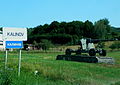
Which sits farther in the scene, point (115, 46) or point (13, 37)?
point (115, 46)

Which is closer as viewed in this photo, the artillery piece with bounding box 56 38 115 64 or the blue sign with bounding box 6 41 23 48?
the blue sign with bounding box 6 41 23 48

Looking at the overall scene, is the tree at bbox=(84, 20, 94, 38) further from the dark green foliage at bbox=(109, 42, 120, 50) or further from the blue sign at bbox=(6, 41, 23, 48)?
the blue sign at bbox=(6, 41, 23, 48)

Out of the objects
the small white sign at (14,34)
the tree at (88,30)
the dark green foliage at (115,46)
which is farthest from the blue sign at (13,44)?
the tree at (88,30)

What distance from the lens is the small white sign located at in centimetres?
1440

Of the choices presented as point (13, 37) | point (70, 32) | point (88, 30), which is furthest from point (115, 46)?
point (13, 37)

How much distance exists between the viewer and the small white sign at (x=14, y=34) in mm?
14398

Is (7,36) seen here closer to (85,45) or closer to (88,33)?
(85,45)

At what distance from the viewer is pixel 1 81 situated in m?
11.0

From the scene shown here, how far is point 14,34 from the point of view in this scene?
14539 mm

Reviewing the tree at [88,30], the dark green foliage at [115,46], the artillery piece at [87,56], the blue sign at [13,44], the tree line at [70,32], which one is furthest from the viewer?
the tree at [88,30]

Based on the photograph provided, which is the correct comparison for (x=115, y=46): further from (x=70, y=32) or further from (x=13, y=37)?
(x=13, y=37)

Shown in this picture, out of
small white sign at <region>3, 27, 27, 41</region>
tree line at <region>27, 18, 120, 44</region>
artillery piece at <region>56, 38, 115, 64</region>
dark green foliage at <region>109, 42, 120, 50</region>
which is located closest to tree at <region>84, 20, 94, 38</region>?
tree line at <region>27, 18, 120, 44</region>

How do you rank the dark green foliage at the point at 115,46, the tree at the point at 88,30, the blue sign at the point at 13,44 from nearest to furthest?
the blue sign at the point at 13,44, the dark green foliage at the point at 115,46, the tree at the point at 88,30

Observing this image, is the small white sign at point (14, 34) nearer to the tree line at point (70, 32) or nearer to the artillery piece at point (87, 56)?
the artillery piece at point (87, 56)
